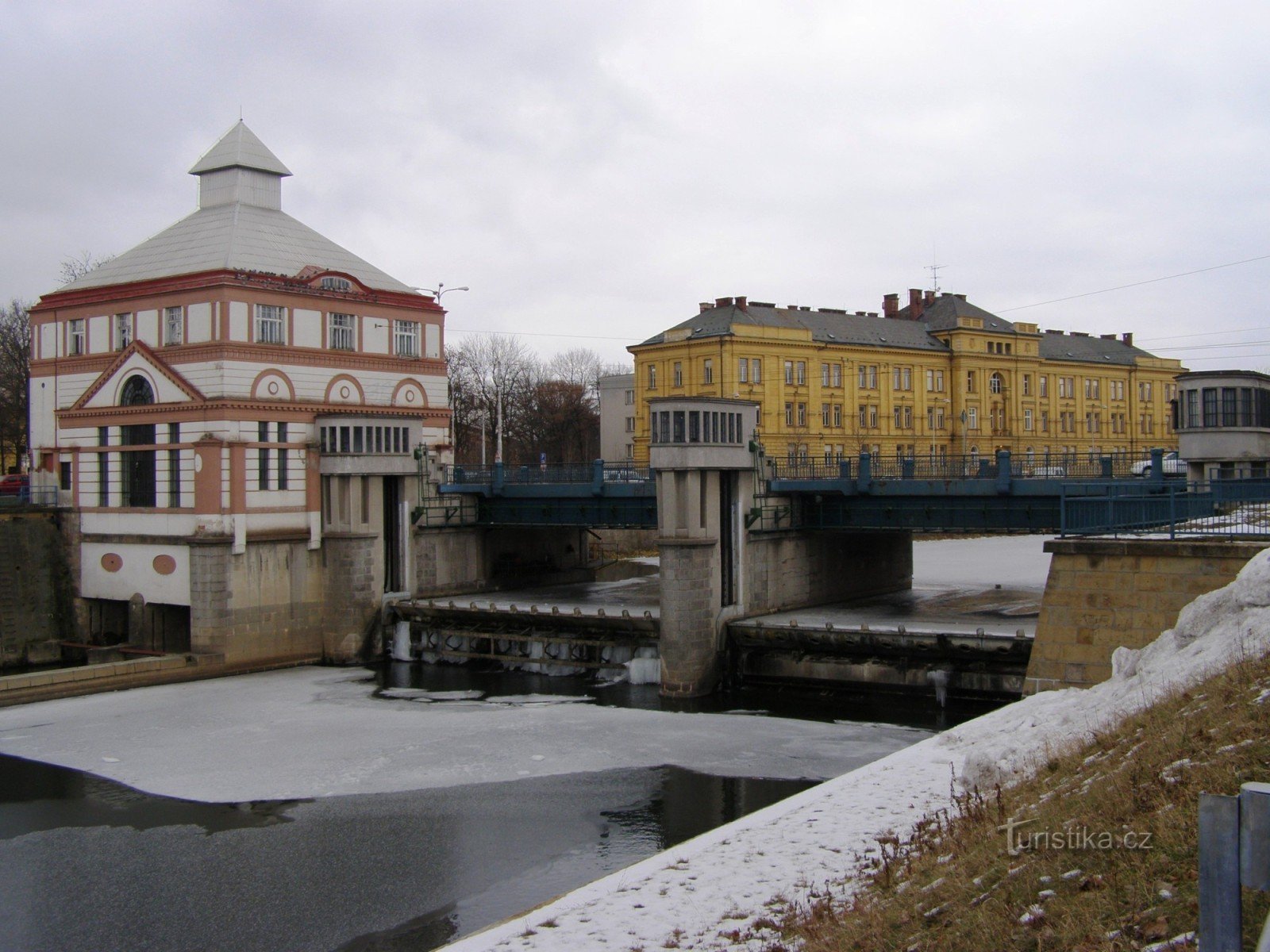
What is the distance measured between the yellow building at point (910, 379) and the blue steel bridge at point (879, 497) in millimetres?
24084

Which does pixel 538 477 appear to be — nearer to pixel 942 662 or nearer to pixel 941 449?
pixel 942 662

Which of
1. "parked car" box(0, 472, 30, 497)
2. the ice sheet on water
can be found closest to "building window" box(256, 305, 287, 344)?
"parked car" box(0, 472, 30, 497)

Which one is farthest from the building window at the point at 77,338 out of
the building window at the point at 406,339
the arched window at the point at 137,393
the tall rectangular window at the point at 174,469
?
the building window at the point at 406,339

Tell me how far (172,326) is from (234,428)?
482 centimetres

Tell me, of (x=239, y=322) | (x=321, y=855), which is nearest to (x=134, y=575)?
(x=239, y=322)

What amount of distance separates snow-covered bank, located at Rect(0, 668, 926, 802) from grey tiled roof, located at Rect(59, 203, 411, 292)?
53.2 feet

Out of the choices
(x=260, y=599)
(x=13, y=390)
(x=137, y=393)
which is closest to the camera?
(x=260, y=599)

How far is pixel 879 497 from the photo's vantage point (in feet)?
125

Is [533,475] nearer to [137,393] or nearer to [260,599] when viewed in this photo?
[260,599]

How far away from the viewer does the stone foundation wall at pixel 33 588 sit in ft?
137

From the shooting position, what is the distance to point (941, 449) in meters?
82.2

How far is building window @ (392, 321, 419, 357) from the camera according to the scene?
4581 centimetres

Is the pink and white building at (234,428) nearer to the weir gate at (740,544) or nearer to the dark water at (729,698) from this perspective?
the weir gate at (740,544)

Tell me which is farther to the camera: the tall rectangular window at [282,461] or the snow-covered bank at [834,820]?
the tall rectangular window at [282,461]
